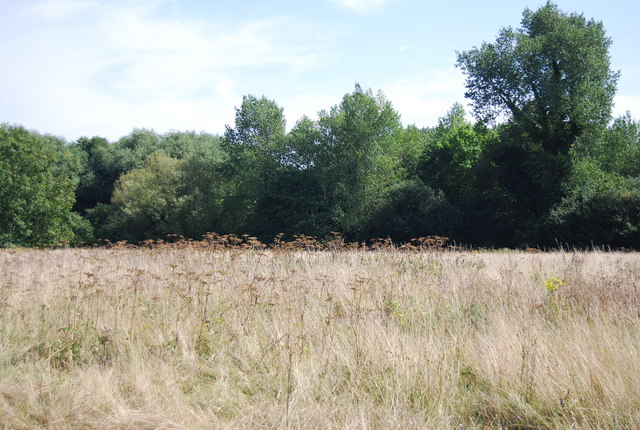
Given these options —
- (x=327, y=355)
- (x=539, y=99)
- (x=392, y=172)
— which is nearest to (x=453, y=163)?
(x=392, y=172)

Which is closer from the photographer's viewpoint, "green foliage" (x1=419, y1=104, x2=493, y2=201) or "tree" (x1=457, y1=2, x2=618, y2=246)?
"tree" (x1=457, y1=2, x2=618, y2=246)

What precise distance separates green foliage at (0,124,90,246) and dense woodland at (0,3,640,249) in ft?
0.38

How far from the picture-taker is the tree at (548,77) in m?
28.4

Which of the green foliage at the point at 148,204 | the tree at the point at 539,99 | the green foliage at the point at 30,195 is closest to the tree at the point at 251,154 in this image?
the green foliage at the point at 148,204

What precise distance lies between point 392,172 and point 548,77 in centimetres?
1433

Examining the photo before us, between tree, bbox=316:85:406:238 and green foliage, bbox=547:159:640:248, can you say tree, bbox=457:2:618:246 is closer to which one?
green foliage, bbox=547:159:640:248

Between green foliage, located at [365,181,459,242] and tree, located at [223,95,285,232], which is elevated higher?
tree, located at [223,95,285,232]

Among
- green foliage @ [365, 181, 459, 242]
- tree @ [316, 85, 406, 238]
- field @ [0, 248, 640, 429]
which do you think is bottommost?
field @ [0, 248, 640, 429]

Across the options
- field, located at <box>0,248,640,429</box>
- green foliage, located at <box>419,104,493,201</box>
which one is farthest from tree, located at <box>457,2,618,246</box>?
field, located at <box>0,248,640,429</box>

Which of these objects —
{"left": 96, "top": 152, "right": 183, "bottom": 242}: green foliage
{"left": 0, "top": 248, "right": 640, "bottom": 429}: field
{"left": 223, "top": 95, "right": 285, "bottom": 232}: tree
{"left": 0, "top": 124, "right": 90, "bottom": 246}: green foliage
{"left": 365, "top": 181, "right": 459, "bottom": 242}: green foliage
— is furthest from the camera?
{"left": 96, "top": 152, "right": 183, "bottom": 242}: green foliage

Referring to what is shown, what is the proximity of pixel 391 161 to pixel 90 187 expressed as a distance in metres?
36.2

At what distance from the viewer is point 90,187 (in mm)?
54906

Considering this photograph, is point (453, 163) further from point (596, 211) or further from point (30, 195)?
point (30, 195)

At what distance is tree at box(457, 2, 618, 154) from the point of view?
2839 cm
